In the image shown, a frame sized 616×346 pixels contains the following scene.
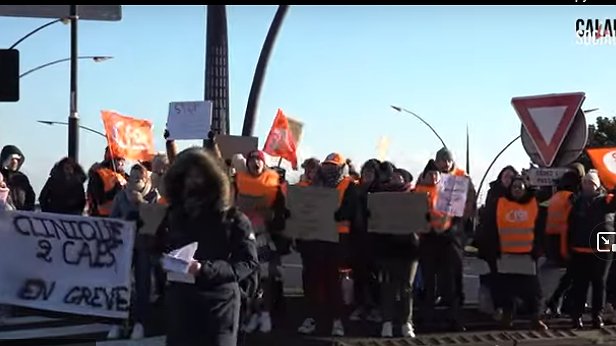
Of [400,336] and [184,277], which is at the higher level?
[184,277]

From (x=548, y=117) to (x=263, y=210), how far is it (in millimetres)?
3086

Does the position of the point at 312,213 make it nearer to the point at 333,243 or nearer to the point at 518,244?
the point at 333,243

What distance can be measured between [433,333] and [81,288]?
351 centimetres

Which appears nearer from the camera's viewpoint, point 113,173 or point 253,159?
point 253,159

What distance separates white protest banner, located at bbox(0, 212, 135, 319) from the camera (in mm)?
9227

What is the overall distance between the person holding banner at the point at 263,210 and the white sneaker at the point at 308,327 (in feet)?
1.09

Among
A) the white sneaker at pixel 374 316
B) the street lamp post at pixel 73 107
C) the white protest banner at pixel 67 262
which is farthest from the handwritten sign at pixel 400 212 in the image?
the street lamp post at pixel 73 107

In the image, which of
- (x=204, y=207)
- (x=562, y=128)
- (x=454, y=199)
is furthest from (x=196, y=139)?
(x=204, y=207)

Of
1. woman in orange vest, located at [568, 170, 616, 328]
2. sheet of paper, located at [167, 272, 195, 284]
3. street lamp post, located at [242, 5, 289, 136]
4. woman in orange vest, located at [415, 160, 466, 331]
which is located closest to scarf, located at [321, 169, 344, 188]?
woman in orange vest, located at [415, 160, 466, 331]

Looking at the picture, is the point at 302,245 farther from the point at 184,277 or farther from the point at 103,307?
the point at 184,277

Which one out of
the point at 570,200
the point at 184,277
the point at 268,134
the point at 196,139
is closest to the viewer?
the point at 184,277

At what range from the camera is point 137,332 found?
366 inches

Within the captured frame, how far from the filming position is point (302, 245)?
31.7 feet

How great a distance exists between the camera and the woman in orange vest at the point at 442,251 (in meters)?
9.60
